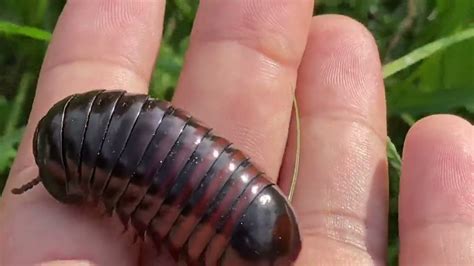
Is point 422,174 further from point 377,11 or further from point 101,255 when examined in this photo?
point 377,11

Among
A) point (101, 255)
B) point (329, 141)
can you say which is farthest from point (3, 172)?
point (329, 141)

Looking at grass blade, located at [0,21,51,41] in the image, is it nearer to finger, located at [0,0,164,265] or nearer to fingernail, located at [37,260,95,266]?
finger, located at [0,0,164,265]

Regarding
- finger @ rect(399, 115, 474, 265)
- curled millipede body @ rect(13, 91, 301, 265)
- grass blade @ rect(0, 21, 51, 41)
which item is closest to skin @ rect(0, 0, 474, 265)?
finger @ rect(399, 115, 474, 265)

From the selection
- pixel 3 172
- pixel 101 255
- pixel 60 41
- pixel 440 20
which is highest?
pixel 440 20

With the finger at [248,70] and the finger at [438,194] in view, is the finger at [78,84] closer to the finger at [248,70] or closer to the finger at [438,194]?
the finger at [248,70]

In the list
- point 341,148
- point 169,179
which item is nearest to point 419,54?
point 341,148

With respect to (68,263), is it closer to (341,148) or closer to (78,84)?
(78,84)
